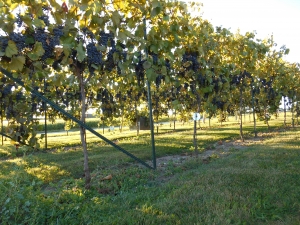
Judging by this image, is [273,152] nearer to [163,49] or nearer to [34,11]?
[163,49]

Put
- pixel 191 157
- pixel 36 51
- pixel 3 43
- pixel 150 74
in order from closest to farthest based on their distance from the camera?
pixel 3 43 → pixel 36 51 → pixel 150 74 → pixel 191 157

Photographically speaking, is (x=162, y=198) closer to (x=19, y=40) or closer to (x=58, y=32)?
(x=58, y=32)

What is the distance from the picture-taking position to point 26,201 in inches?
129

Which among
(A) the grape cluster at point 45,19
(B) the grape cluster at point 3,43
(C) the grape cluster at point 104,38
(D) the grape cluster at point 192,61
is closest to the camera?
(B) the grape cluster at point 3,43

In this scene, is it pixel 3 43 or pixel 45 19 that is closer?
pixel 3 43

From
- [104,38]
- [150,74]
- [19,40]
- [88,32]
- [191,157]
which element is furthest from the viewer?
[191,157]

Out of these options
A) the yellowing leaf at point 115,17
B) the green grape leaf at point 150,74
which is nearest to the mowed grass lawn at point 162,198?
the green grape leaf at point 150,74

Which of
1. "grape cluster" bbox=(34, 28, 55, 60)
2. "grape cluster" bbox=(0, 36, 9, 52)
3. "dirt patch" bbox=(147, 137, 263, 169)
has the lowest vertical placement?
"dirt patch" bbox=(147, 137, 263, 169)

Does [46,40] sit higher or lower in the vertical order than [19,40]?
higher

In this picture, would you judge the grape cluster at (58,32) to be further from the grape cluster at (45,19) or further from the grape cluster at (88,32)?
the grape cluster at (88,32)

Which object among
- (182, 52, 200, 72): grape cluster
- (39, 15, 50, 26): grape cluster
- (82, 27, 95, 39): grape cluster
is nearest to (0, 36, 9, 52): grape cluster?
(39, 15, 50, 26): grape cluster

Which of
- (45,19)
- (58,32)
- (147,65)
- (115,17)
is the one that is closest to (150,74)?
(147,65)

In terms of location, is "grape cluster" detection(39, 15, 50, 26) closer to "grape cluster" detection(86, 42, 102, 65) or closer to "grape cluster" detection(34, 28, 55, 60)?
"grape cluster" detection(34, 28, 55, 60)

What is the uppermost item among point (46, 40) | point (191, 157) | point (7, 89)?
point (46, 40)
